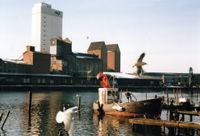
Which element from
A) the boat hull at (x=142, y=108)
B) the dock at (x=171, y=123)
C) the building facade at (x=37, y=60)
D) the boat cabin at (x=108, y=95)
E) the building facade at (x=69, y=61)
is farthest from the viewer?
the building facade at (x=69, y=61)

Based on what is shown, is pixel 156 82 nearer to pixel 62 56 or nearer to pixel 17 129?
pixel 62 56

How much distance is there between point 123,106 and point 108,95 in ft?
14.9

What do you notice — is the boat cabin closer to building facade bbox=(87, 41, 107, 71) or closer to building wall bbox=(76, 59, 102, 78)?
building wall bbox=(76, 59, 102, 78)

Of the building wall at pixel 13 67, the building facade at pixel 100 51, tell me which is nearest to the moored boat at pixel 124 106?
the building wall at pixel 13 67

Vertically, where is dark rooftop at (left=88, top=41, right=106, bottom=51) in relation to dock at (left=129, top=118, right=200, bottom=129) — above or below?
above

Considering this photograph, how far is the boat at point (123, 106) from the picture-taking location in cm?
4962

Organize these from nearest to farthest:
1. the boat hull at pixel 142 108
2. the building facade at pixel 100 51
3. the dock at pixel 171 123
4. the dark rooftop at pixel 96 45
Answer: the dock at pixel 171 123 → the boat hull at pixel 142 108 → the building facade at pixel 100 51 → the dark rooftop at pixel 96 45

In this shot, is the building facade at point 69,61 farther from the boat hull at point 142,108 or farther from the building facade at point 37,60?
the boat hull at point 142,108

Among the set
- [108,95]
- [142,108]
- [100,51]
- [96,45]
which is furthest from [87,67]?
[142,108]

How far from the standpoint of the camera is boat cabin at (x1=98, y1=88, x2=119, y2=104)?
54.9m

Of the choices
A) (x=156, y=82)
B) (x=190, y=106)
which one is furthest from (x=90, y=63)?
(x=190, y=106)

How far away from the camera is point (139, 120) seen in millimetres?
37781

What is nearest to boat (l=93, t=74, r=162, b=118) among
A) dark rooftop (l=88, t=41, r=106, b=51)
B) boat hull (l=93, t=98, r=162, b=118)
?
boat hull (l=93, t=98, r=162, b=118)

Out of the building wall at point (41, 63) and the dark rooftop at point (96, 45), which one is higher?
the dark rooftop at point (96, 45)
